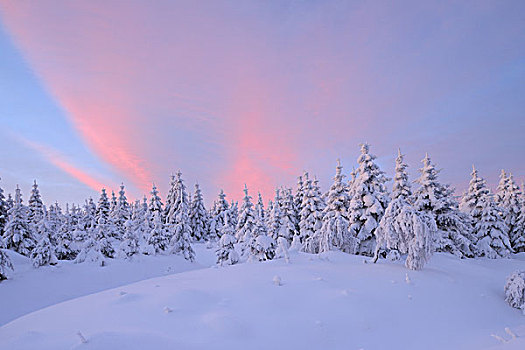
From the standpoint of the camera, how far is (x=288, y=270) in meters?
10.5

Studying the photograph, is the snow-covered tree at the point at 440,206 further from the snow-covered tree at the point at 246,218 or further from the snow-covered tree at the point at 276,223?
the snow-covered tree at the point at 246,218

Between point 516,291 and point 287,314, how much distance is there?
9.53 meters

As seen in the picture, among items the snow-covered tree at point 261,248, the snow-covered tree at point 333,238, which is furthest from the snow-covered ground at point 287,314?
the snow-covered tree at point 261,248

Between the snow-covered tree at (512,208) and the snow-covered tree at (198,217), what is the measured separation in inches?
1802

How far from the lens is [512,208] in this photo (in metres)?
34.7

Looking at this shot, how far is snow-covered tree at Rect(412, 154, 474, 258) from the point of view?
23.5 m

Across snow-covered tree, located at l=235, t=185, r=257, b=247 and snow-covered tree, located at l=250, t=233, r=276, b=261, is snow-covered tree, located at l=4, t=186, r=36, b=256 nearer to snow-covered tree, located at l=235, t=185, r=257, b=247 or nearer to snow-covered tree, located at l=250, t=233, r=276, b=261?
snow-covered tree, located at l=235, t=185, r=257, b=247

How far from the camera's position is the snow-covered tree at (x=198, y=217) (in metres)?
50.5

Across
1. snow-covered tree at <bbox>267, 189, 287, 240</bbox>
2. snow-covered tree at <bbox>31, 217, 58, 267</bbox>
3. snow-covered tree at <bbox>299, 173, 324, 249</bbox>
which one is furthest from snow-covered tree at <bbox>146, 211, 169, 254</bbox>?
snow-covered tree at <bbox>299, 173, 324, 249</bbox>

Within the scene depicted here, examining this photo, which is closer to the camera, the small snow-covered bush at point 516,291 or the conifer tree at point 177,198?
the small snow-covered bush at point 516,291

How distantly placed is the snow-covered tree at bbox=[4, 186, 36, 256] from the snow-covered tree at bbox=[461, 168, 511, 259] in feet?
154

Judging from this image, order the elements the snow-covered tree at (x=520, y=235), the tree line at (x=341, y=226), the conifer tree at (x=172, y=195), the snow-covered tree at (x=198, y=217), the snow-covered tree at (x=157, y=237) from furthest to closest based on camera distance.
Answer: the snow-covered tree at (x=198, y=217), the conifer tree at (x=172, y=195), the snow-covered tree at (x=157, y=237), the snow-covered tree at (x=520, y=235), the tree line at (x=341, y=226)

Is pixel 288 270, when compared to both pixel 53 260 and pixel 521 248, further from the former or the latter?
pixel 521 248

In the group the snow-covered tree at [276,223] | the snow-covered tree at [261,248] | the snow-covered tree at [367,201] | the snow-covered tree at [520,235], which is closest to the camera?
the snow-covered tree at [367,201]
